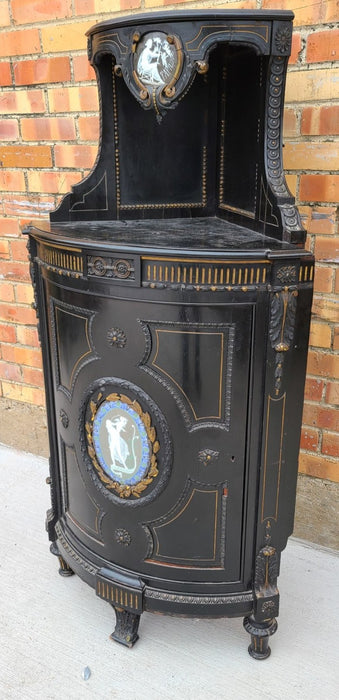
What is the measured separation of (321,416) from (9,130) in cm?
172

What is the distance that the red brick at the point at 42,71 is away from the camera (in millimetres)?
2230

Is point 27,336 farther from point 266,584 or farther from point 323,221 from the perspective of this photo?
point 266,584

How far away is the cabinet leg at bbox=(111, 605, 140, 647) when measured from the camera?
1772mm

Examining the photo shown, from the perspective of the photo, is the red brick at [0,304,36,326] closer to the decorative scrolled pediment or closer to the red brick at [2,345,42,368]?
the red brick at [2,345,42,368]

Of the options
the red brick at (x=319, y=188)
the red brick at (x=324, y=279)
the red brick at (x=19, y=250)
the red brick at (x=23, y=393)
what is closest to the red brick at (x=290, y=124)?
the red brick at (x=319, y=188)

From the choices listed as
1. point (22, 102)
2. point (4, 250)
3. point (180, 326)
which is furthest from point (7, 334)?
point (180, 326)

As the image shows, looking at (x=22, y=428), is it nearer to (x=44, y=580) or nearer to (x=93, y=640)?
(x=44, y=580)

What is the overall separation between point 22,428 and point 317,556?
1.50 m

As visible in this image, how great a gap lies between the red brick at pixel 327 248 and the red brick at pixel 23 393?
144 centimetres

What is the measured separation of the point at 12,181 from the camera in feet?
8.27

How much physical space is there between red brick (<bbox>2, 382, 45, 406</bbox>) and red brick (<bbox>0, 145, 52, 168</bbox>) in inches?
39.7

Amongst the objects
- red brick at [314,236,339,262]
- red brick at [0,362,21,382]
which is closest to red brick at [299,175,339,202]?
red brick at [314,236,339,262]

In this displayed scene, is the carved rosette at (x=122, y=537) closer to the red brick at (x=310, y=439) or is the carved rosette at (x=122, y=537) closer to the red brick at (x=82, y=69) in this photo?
the red brick at (x=310, y=439)

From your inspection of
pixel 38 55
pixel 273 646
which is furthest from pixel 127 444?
pixel 38 55
